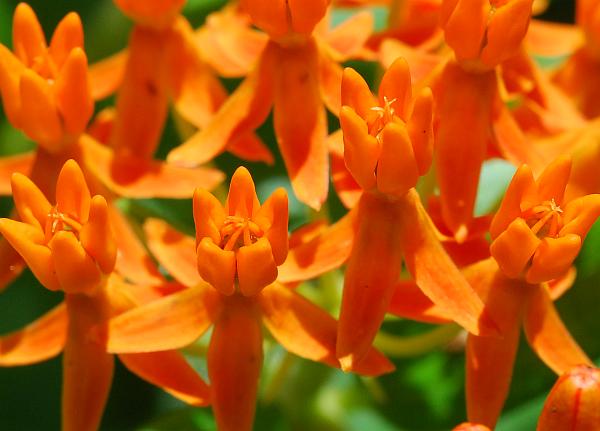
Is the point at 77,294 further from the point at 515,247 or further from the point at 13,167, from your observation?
the point at 515,247

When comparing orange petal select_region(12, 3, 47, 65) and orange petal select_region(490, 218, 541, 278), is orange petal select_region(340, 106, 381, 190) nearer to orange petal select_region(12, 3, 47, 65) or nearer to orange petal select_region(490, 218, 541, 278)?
orange petal select_region(490, 218, 541, 278)

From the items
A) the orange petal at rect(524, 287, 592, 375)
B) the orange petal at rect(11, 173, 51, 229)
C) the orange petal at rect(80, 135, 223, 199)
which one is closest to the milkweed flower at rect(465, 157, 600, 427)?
the orange petal at rect(524, 287, 592, 375)

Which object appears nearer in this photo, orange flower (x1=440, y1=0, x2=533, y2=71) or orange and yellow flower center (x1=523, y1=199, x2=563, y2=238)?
orange and yellow flower center (x1=523, y1=199, x2=563, y2=238)

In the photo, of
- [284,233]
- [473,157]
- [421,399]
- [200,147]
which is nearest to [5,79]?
[200,147]

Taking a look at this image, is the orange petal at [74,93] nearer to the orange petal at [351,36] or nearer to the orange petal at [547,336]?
the orange petal at [351,36]

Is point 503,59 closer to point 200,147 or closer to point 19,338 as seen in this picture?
point 200,147

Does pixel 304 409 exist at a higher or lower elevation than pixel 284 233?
lower
